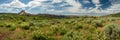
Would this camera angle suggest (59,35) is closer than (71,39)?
No

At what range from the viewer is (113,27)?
19906mm

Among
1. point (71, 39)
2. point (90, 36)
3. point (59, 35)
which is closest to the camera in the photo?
point (71, 39)

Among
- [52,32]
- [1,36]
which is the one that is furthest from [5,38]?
[52,32]

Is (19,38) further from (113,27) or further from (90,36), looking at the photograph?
(113,27)

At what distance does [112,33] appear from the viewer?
1933 cm

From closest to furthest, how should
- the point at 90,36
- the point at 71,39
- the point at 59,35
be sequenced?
the point at 71,39 → the point at 90,36 → the point at 59,35

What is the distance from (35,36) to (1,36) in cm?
272

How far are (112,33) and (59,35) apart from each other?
5801 millimetres

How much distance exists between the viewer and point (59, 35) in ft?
78.3

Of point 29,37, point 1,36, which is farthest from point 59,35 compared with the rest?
point 1,36

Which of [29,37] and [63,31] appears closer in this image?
[29,37]

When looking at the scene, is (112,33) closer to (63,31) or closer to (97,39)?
(97,39)

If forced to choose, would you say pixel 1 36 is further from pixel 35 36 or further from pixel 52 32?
pixel 52 32

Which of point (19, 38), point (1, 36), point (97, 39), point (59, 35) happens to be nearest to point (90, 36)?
point (97, 39)
